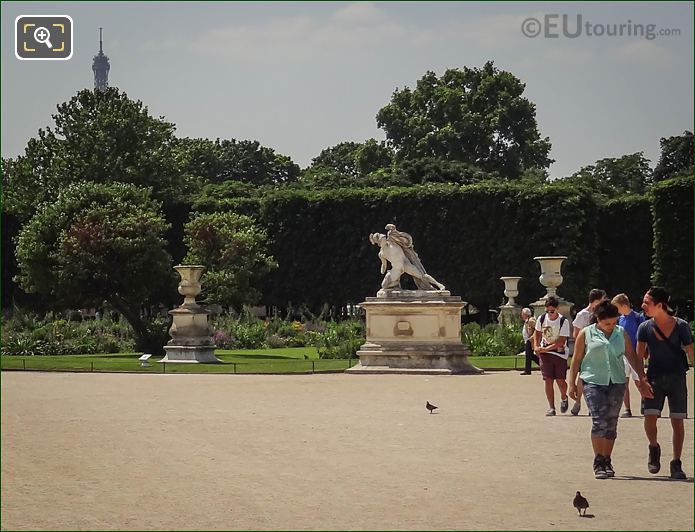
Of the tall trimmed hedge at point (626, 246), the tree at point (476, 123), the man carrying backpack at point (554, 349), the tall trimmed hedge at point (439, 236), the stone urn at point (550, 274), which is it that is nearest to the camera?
the man carrying backpack at point (554, 349)

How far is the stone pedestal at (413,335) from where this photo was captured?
968 inches

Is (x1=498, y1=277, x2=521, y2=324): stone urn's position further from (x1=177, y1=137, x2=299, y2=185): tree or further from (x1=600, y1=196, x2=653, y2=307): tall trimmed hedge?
(x1=177, y1=137, x2=299, y2=185): tree

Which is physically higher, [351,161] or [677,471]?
[351,161]

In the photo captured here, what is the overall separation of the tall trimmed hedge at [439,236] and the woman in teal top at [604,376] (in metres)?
32.8

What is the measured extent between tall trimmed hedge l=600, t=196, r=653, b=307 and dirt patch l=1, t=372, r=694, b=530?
94.0 feet

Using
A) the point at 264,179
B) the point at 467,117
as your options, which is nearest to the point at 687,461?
the point at 467,117

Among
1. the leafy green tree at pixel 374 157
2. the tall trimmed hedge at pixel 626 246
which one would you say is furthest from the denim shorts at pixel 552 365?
the leafy green tree at pixel 374 157

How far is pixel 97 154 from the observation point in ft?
168

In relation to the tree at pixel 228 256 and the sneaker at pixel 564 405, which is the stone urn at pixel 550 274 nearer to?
the tree at pixel 228 256

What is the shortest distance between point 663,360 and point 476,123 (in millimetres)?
57654

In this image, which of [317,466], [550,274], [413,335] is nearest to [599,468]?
[317,466]

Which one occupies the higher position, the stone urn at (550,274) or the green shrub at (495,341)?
the stone urn at (550,274)

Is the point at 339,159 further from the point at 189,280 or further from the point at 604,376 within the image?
the point at 604,376

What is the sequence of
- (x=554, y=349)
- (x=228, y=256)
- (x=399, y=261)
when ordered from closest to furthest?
(x=554, y=349), (x=399, y=261), (x=228, y=256)
